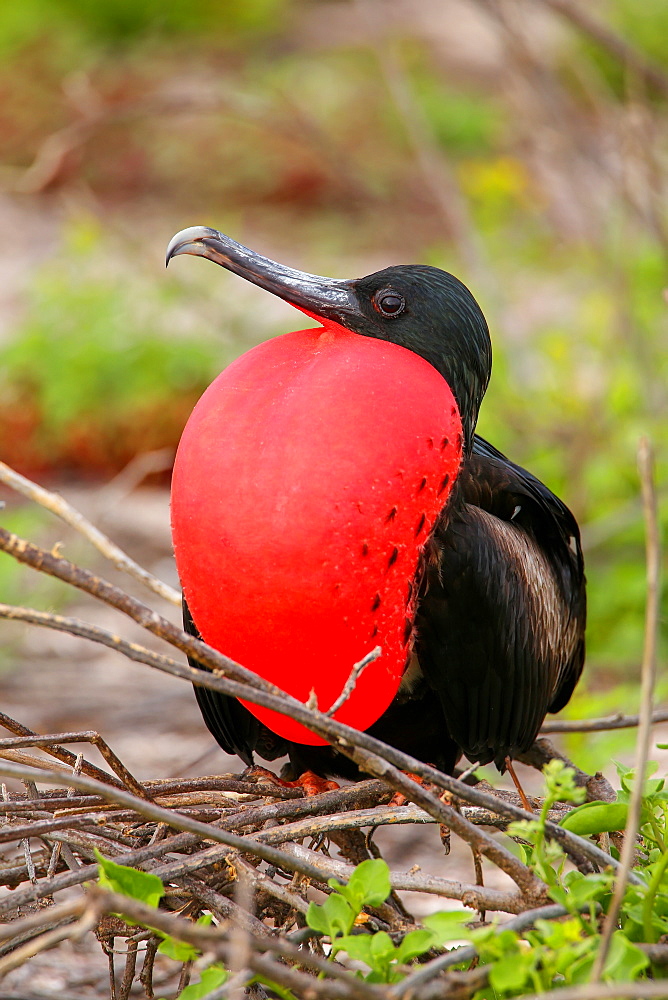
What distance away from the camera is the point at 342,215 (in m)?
7.80

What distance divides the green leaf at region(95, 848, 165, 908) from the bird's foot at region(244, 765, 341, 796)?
0.43 m

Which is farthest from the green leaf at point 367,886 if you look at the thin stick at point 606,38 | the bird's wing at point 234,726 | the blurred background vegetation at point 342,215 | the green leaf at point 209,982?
the thin stick at point 606,38

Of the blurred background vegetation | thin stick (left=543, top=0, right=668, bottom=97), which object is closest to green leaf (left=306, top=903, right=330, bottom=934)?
the blurred background vegetation

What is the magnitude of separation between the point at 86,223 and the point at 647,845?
3984mm

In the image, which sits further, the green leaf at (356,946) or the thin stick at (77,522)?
the green leaf at (356,946)

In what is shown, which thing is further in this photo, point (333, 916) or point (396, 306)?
point (396, 306)

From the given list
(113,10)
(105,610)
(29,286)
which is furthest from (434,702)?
(113,10)

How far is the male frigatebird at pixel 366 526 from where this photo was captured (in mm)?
1146

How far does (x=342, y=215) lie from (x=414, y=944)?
719 cm

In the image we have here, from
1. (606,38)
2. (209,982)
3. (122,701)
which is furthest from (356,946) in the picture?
(606,38)

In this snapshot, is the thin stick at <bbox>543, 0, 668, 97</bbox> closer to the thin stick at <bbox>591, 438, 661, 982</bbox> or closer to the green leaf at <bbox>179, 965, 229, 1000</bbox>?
the thin stick at <bbox>591, 438, 661, 982</bbox>

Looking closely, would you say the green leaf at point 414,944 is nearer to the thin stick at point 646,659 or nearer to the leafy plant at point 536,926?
the leafy plant at point 536,926

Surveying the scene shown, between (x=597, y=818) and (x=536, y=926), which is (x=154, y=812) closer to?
(x=536, y=926)

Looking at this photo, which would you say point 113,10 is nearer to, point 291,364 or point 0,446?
point 0,446
